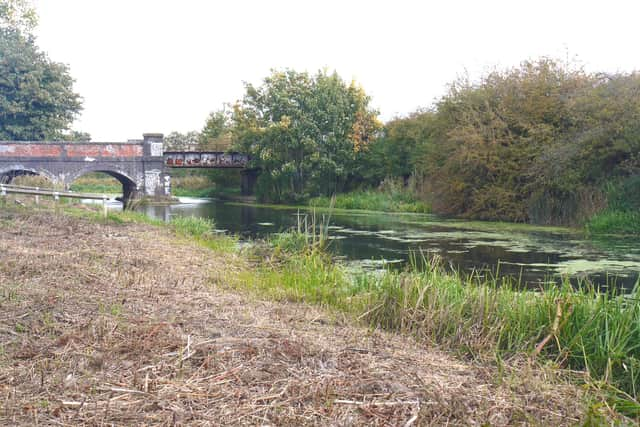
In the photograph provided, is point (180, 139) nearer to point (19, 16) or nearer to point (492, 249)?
point (19, 16)

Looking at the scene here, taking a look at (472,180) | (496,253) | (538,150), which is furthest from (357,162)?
(496,253)

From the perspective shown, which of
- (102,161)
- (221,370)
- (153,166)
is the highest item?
(102,161)

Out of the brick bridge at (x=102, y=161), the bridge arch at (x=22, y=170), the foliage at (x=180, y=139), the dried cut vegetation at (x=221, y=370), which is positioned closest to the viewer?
the dried cut vegetation at (x=221, y=370)

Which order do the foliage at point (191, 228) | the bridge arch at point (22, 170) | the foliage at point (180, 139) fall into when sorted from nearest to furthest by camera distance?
the foliage at point (191, 228), the bridge arch at point (22, 170), the foliage at point (180, 139)

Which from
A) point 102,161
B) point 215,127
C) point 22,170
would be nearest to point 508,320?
point 102,161

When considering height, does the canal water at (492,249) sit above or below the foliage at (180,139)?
below

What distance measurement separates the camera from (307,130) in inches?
1270

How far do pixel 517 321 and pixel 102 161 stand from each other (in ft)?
97.8

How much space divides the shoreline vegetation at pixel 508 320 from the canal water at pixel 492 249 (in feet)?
2.77

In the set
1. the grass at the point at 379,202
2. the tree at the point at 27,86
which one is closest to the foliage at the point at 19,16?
the tree at the point at 27,86

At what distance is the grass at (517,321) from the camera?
4.02m

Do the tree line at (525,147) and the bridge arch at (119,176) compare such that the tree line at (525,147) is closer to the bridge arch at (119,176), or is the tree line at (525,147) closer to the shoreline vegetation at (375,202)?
the shoreline vegetation at (375,202)

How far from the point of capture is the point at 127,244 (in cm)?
868

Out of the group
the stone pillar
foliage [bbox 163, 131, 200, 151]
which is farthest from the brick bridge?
foliage [bbox 163, 131, 200, 151]
